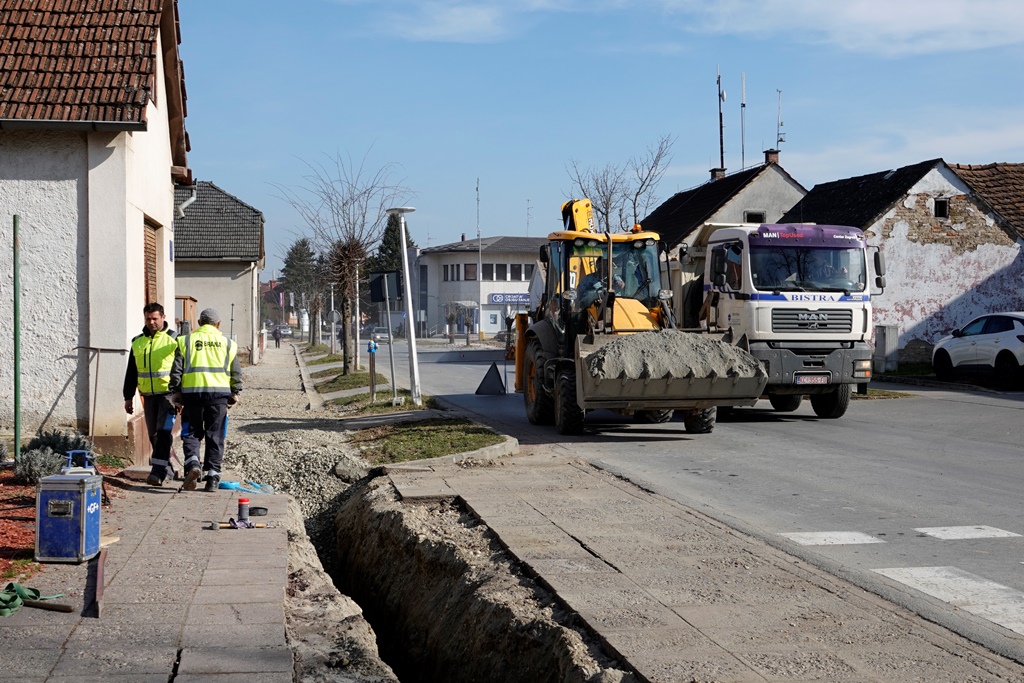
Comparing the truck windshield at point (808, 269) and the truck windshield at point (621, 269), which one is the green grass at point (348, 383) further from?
the truck windshield at point (808, 269)

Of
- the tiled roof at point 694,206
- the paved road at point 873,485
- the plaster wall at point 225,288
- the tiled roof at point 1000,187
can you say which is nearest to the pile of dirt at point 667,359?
the paved road at point 873,485

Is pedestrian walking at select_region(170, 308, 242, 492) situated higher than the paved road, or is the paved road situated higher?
pedestrian walking at select_region(170, 308, 242, 492)

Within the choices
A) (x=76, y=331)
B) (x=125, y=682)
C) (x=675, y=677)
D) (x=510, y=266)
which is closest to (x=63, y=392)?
(x=76, y=331)

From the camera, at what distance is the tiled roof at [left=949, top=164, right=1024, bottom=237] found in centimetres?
3244

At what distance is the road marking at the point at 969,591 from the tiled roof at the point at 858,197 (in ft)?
86.7

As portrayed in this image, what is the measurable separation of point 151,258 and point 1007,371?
60.7 feet

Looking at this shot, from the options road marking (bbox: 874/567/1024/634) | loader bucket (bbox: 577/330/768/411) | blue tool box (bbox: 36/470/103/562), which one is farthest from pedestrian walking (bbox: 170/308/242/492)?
road marking (bbox: 874/567/1024/634)

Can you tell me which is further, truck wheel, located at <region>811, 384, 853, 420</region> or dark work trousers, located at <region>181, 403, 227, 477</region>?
truck wheel, located at <region>811, 384, 853, 420</region>

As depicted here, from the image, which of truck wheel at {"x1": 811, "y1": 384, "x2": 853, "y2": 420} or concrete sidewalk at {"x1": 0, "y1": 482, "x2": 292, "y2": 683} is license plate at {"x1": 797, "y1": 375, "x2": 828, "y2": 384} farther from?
concrete sidewalk at {"x1": 0, "y1": 482, "x2": 292, "y2": 683}

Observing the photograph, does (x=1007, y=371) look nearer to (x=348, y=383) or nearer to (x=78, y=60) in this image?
(x=348, y=383)

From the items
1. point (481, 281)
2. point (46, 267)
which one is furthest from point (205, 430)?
point (481, 281)

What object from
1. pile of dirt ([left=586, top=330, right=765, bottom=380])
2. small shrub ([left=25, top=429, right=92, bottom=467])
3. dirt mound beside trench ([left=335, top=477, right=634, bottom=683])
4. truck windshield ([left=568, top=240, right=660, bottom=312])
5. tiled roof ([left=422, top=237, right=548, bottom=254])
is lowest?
dirt mound beside trench ([left=335, top=477, right=634, bottom=683])

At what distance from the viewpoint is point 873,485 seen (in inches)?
419

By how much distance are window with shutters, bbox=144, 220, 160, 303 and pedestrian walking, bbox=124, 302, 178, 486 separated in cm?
347
